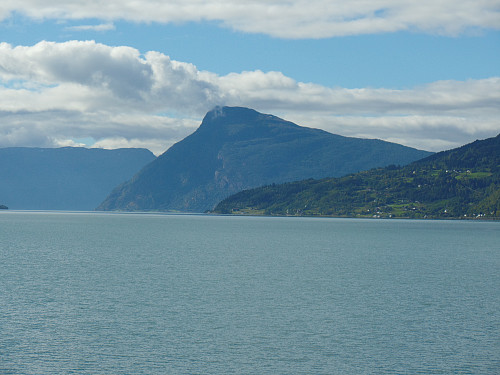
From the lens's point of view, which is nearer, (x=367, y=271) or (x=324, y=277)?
(x=324, y=277)

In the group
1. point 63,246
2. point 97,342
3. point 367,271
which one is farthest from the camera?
point 63,246

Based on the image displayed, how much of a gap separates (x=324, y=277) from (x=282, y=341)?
163 feet

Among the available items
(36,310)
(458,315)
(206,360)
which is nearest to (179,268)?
(36,310)

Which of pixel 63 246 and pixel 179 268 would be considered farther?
pixel 63 246

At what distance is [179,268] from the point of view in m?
118

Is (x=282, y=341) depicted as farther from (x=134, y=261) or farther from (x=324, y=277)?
(x=134, y=261)

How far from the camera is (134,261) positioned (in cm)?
13262

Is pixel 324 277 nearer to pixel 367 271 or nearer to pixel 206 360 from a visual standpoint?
pixel 367 271

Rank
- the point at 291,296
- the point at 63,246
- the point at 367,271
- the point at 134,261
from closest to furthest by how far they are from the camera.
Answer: the point at 291,296, the point at 367,271, the point at 134,261, the point at 63,246

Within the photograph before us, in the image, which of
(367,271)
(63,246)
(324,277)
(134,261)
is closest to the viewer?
(324,277)

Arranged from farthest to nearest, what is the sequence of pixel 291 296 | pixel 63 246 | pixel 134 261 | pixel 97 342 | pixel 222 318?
1. pixel 63 246
2. pixel 134 261
3. pixel 291 296
4. pixel 222 318
5. pixel 97 342

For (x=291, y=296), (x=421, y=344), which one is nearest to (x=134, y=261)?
(x=291, y=296)

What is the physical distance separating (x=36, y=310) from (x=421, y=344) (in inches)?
1667

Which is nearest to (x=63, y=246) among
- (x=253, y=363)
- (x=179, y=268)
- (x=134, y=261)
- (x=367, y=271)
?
(x=134, y=261)
